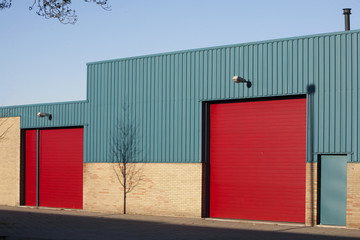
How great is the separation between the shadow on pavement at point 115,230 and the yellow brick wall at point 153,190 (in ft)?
6.43

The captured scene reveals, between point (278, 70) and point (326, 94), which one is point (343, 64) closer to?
point (326, 94)

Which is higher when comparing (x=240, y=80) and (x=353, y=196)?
(x=240, y=80)

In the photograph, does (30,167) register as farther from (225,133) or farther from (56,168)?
(225,133)

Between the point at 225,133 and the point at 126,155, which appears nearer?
the point at 225,133

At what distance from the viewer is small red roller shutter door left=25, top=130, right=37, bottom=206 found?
31328 millimetres

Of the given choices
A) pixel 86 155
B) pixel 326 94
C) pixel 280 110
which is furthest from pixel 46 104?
pixel 326 94

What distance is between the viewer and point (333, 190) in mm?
21234

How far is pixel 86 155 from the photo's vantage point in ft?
93.5

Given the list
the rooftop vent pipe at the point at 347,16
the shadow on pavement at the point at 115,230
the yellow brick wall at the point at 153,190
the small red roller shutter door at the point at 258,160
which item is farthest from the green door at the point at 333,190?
the rooftop vent pipe at the point at 347,16

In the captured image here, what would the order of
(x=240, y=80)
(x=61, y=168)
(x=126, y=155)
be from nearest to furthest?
(x=240, y=80) → (x=126, y=155) → (x=61, y=168)

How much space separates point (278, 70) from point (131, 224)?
847 cm

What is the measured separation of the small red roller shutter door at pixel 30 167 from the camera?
31.3 metres

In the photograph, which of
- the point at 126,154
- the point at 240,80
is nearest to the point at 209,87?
the point at 240,80

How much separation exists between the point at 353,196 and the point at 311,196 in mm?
1584
